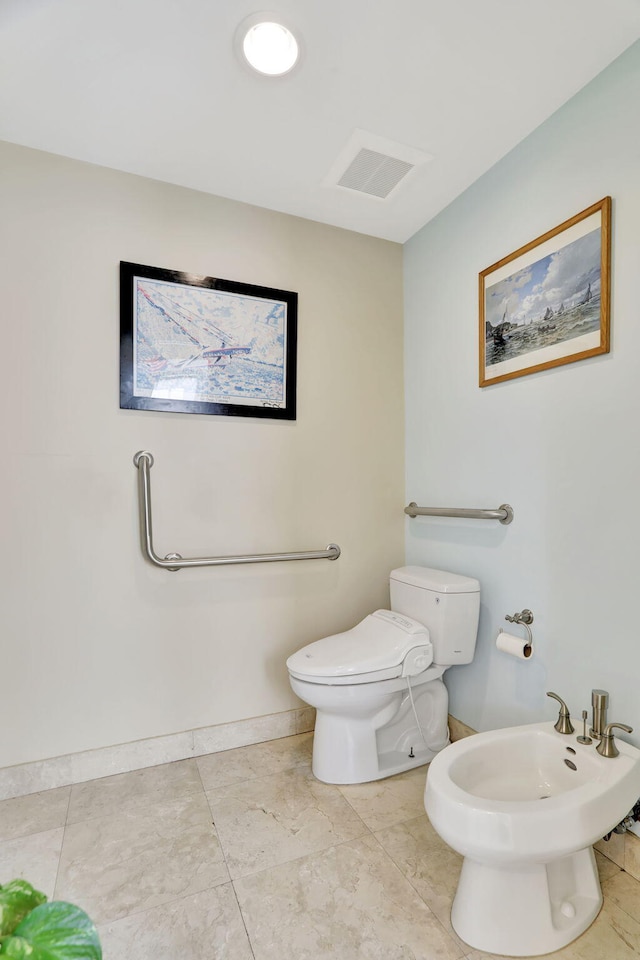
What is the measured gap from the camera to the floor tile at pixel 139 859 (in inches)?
47.4

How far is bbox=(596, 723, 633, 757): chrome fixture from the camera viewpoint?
3.89 ft

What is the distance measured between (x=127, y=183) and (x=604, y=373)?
180 centimetres

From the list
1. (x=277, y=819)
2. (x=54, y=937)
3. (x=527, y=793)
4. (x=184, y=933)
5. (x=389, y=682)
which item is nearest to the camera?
(x=54, y=937)

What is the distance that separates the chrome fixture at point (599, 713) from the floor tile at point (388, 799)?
63 centimetres

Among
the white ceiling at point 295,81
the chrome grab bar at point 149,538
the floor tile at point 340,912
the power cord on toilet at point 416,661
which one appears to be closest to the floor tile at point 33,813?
the floor tile at point 340,912

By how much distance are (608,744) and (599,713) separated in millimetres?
88

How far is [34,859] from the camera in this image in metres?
1.34

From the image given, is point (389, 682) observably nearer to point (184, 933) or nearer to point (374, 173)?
point (184, 933)

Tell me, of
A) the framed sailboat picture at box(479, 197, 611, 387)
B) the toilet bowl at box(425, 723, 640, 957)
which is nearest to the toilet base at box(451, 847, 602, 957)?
the toilet bowl at box(425, 723, 640, 957)

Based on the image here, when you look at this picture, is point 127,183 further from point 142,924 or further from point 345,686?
point 142,924

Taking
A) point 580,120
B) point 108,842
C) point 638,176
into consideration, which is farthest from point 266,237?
point 108,842

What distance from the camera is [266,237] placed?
2.00 m

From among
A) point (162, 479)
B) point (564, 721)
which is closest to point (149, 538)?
point (162, 479)

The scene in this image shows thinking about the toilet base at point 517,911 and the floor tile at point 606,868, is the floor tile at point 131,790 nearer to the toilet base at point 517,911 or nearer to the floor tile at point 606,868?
the toilet base at point 517,911
